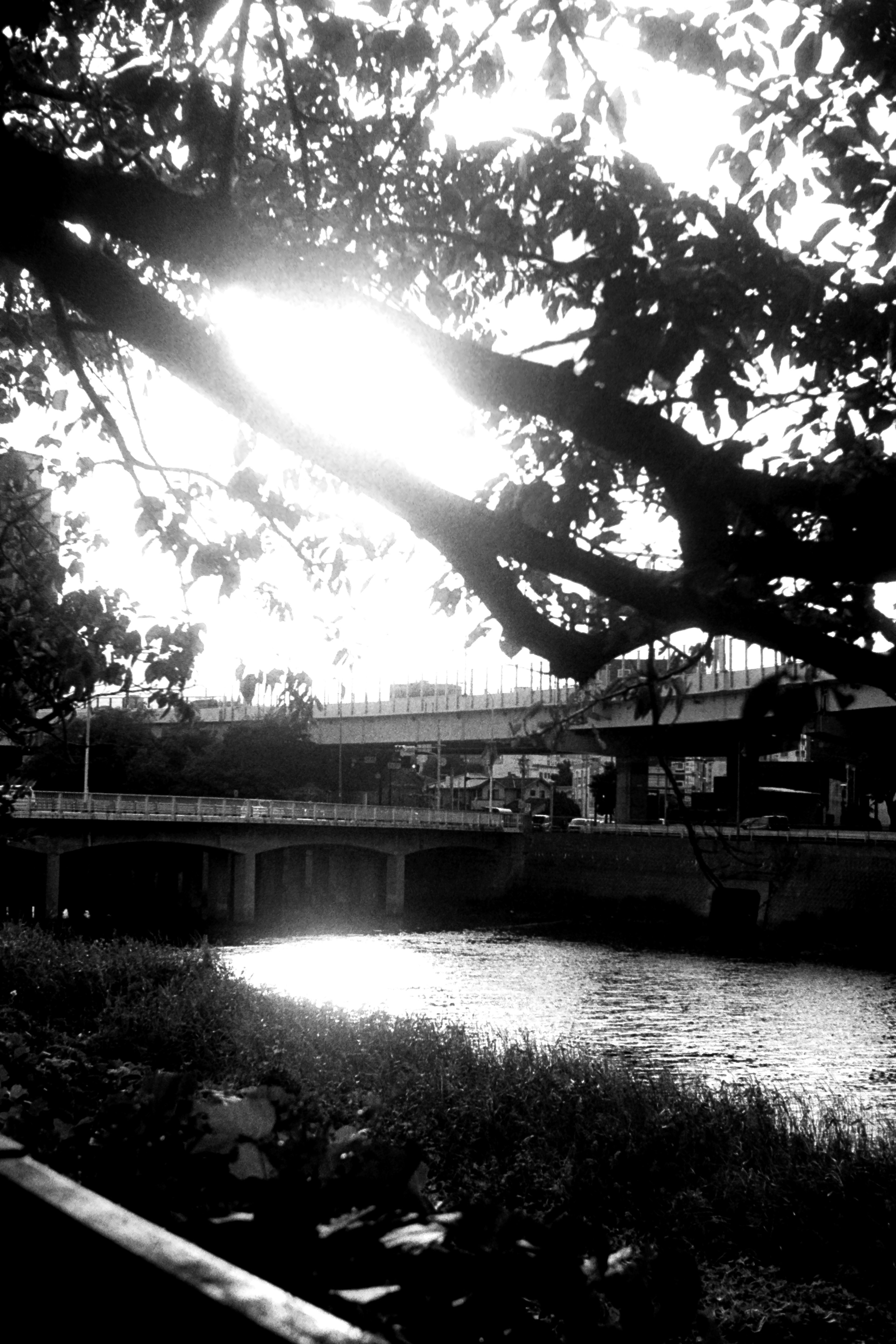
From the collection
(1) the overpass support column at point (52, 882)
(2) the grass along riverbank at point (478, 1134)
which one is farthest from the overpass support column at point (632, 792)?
(2) the grass along riverbank at point (478, 1134)

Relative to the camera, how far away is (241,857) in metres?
62.3

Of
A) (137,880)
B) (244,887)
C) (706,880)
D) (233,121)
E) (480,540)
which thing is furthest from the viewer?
(137,880)

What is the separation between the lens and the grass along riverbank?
3.36m

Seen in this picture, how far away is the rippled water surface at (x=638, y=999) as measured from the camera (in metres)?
25.4

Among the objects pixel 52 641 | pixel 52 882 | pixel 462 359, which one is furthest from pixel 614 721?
pixel 462 359

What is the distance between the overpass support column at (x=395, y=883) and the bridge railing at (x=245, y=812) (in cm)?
208

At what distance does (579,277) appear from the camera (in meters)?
4.83

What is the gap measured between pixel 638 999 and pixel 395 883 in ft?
115

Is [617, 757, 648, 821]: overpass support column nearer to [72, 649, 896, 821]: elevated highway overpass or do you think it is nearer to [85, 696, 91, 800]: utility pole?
[72, 649, 896, 821]: elevated highway overpass

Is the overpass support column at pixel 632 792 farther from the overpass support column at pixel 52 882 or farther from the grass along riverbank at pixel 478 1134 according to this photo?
the grass along riverbank at pixel 478 1134

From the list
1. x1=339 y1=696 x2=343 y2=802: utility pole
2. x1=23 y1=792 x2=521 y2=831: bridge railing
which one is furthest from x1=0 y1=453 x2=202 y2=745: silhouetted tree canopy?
x1=339 y1=696 x2=343 y2=802: utility pole

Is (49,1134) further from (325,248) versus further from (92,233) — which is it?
(325,248)

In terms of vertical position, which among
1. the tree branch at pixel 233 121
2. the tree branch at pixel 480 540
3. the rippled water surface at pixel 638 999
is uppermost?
the tree branch at pixel 233 121

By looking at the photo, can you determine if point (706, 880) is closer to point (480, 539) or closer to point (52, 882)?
point (52, 882)
